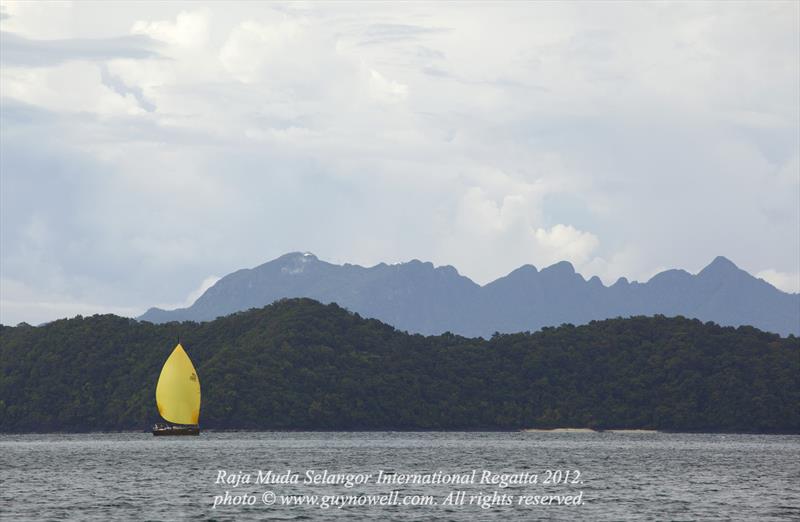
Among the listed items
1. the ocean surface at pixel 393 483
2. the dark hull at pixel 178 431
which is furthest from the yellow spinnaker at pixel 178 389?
the ocean surface at pixel 393 483

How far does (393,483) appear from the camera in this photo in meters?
102

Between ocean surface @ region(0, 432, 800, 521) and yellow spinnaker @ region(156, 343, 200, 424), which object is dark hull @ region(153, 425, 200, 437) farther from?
ocean surface @ region(0, 432, 800, 521)

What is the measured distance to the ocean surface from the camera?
8112cm

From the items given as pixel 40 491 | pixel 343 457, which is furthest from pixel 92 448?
pixel 40 491

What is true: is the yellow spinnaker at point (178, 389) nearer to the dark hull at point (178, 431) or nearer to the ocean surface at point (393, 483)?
the dark hull at point (178, 431)

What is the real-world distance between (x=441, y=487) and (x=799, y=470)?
148 feet

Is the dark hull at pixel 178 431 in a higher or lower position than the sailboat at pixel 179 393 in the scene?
lower

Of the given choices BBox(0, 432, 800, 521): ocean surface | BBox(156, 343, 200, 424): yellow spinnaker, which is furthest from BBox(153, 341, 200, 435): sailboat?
BBox(0, 432, 800, 521): ocean surface

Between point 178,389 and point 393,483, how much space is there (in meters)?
79.9

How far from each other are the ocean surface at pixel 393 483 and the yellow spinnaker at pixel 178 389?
35.6 ft

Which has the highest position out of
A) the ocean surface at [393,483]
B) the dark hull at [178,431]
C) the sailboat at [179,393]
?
the sailboat at [179,393]

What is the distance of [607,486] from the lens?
10094cm

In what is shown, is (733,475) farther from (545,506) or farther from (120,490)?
(120,490)

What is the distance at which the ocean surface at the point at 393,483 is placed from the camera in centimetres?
8112
